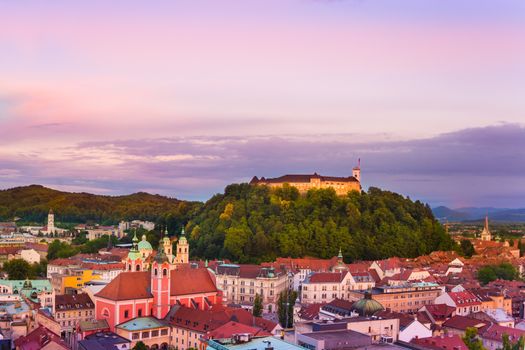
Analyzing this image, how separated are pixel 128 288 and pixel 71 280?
72.3 ft

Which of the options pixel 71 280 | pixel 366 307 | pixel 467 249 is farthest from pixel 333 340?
pixel 467 249

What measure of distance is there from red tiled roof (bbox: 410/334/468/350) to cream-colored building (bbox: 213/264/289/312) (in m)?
21.3

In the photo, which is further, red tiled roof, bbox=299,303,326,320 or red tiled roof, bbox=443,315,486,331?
red tiled roof, bbox=299,303,326,320

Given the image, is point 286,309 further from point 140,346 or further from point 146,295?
point 140,346

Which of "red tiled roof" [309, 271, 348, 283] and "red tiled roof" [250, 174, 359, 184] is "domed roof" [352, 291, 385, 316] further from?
"red tiled roof" [250, 174, 359, 184]

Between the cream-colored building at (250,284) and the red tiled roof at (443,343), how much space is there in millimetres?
21290

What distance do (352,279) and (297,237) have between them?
77.6 ft

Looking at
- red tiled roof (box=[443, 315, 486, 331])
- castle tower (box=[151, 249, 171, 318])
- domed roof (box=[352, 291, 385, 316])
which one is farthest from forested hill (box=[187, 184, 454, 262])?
red tiled roof (box=[443, 315, 486, 331])

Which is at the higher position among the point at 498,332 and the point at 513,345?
the point at 513,345

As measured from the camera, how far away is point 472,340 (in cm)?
4759

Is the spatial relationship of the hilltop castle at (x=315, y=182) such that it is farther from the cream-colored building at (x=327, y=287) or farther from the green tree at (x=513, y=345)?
the green tree at (x=513, y=345)

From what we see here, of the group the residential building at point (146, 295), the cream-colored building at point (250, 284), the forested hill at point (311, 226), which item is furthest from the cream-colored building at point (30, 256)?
the residential building at point (146, 295)

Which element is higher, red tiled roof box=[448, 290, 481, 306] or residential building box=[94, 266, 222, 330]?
residential building box=[94, 266, 222, 330]

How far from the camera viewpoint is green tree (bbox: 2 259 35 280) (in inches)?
3145
